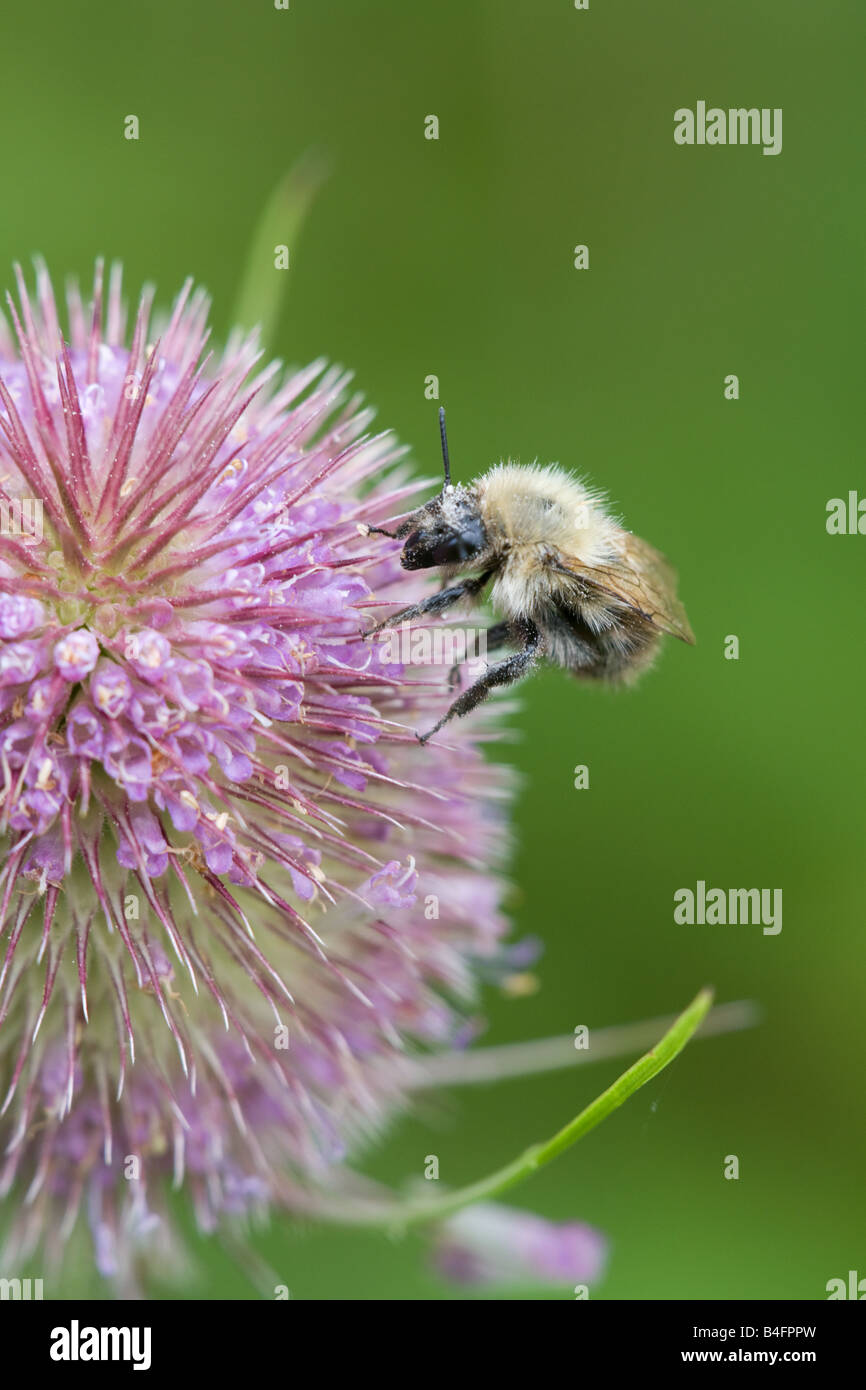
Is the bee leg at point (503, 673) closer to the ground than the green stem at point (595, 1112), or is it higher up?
higher up

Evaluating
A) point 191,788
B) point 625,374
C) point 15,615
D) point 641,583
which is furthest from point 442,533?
point 625,374

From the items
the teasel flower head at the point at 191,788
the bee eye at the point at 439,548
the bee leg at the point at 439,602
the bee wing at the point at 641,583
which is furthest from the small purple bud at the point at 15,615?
the bee wing at the point at 641,583

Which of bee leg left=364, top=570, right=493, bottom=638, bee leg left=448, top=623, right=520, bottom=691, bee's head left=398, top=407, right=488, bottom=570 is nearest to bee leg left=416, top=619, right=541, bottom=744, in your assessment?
bee leg left=448, top=623, right=520, bottom=691

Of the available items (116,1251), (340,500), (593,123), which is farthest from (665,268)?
(116,1251)

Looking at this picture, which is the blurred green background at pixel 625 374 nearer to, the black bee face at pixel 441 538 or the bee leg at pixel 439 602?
the bee leg at pixel 439 602

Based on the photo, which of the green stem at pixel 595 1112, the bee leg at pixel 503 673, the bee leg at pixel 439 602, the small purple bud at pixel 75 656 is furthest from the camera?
the bee leg at pixel 503 673

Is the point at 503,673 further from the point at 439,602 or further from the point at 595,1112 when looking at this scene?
the point at 595,1112

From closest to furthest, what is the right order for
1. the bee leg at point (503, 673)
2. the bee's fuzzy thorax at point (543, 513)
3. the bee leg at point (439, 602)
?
1. the bee leg at point (439, 602)
2. the bee leg at point (503, 673)
3. the bee's fuzzy thorax at point (543, 513)
